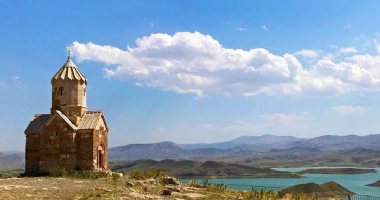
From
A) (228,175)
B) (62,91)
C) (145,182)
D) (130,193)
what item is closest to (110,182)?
(145,182)

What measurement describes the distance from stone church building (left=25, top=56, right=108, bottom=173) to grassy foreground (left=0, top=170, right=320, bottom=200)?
203cm

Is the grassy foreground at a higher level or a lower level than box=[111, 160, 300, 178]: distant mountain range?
higher

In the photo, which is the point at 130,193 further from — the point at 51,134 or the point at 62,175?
the point at 51,134

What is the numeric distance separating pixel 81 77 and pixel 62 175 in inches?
260

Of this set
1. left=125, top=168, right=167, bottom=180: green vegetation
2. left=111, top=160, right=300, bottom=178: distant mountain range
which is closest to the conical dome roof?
left=125, top=168, right=167, bottom=180: green vegetation

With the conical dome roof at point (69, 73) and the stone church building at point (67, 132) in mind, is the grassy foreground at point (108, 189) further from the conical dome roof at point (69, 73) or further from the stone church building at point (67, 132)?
the conical dome roof at point (69, 73)

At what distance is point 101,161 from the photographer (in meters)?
29.5

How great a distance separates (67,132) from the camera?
28.0 meters

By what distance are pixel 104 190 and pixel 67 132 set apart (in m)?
8.44

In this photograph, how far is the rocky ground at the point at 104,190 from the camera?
1898 centimetres

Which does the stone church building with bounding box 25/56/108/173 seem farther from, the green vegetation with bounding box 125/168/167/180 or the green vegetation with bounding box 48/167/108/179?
the green vegetation with bounding box 125/168/167/180

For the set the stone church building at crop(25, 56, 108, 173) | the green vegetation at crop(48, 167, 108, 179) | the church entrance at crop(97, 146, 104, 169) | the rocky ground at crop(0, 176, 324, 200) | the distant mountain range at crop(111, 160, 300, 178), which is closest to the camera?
the rocky ground at crop(0, 176, 324, 200)

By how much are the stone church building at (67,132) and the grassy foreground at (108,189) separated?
2.03m

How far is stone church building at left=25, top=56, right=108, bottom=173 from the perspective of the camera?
2792 cm
